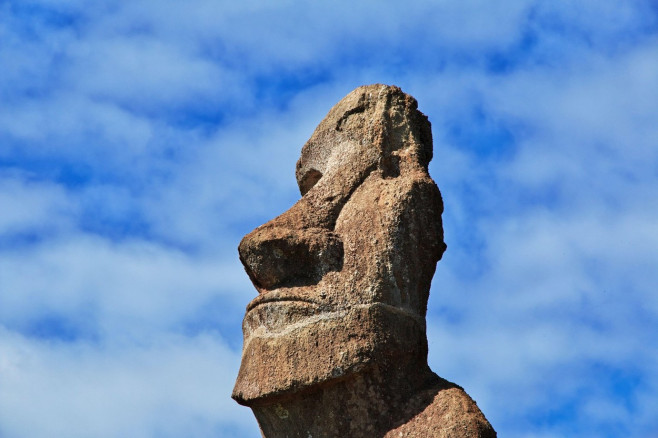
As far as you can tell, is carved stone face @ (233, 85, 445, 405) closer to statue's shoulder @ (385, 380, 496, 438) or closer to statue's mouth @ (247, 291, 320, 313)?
statue's mouth @ (247, 291, 320, 313)

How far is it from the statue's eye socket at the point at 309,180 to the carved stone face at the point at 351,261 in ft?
0.87

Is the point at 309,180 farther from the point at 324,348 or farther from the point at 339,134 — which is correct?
the point at 324,348

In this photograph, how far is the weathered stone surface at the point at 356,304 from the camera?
328 inches

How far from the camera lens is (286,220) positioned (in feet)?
29.8

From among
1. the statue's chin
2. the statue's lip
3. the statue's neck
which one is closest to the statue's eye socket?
the statue's lip

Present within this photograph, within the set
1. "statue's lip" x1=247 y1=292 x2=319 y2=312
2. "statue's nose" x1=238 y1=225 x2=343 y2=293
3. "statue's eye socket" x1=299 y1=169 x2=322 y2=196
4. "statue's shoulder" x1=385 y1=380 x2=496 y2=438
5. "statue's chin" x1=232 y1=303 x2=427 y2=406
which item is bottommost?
"statue's shoulder" x1=385 y1=380 x2=496 y2=438

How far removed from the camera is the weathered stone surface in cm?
832

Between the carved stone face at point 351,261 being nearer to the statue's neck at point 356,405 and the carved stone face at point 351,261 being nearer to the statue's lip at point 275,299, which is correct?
the statue's lip at point 275,299

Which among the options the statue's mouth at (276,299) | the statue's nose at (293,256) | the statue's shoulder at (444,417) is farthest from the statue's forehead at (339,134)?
the statue's shoulder at (444,417)

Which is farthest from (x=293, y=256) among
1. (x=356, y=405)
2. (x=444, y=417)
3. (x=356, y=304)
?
(x=444, y=417)

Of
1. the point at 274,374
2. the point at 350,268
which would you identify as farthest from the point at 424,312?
the point at 274,374

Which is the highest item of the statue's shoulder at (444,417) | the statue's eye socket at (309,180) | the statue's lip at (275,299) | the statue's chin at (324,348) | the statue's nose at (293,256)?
the statue's eye socket at (309,180)

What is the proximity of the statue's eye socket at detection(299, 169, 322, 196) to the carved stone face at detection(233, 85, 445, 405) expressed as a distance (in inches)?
10.4

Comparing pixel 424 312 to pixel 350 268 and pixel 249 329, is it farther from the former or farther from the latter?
pixel 249 329
